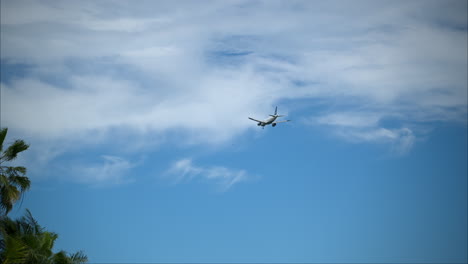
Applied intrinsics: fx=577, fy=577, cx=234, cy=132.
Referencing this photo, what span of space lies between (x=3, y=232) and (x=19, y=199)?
2458 millimetres

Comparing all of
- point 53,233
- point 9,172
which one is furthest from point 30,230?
point 9,172

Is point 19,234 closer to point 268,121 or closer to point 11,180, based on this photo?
point 11,180

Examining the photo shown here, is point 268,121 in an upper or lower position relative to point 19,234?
upper

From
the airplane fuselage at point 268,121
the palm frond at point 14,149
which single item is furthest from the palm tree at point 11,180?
the airplane fuselage at point 268,121

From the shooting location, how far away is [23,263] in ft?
89.6

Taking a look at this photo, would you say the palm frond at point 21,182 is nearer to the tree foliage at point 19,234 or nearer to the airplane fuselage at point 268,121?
the tree foliage at point 19,234

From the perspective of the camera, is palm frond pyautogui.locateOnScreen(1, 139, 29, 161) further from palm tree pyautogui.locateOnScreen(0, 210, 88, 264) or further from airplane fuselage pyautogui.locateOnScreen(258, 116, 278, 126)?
airplane fuselage pyautogui.locateOnScreen(258, 116, 278, 126)

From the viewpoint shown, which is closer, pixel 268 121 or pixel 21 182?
pixel 21 182

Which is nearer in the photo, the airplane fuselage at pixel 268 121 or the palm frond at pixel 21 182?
the palm frond at pixel 21 182

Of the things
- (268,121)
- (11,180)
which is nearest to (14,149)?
(11,180)

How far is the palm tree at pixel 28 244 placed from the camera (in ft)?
86.8

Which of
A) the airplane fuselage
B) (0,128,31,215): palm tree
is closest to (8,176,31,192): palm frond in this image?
(0,128,31,215): palm tree

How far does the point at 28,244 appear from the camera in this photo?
28516 millimetres

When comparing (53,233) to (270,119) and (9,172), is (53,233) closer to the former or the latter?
(9,172)
